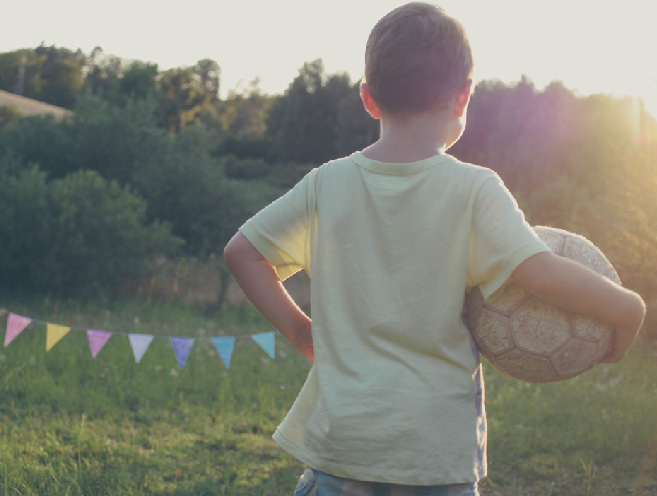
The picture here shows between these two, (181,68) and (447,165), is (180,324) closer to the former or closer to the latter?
(447,165)

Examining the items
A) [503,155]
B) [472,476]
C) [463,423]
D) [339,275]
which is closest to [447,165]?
[339,275]

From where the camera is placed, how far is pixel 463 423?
177 cm

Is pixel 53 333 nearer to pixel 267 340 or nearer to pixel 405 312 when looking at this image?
pixel 267 340

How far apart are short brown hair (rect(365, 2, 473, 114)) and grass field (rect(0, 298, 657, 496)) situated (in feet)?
10.7

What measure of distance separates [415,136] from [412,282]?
1.26 feet

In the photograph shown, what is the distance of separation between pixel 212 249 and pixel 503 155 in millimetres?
11009

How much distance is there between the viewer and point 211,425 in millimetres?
6062

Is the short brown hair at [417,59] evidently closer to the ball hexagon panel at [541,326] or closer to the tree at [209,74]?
the ball hexagon panel at [541,326]

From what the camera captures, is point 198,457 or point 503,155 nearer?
point 198,457

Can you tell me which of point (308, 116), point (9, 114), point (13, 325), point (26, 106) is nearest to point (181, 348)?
point (13, 325)

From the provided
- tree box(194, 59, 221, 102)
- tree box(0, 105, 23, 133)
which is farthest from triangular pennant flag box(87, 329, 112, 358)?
tree box(194, 59, 221, 102)

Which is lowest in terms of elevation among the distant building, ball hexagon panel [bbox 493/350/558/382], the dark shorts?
the dark shorts

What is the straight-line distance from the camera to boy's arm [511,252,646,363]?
1.68 metres

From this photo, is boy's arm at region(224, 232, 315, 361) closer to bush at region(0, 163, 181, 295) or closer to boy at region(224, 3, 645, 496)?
boy at region(224, 3, 645, 496)
